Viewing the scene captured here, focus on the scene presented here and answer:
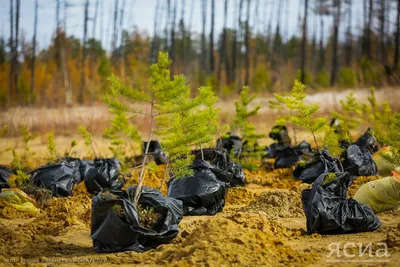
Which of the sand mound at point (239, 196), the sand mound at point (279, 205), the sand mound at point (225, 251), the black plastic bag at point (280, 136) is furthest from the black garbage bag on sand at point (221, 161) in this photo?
the sand mound at point (225, 251)

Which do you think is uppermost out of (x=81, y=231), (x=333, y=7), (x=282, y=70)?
(x=333, y=7)

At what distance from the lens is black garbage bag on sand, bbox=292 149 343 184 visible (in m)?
7.92

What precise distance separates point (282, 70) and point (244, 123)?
28262mm

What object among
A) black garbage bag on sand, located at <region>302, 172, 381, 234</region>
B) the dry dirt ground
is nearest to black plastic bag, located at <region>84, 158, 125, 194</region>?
the dry dirt ground

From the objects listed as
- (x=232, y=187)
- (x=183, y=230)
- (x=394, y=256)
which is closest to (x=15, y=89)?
(x=232, y=187)

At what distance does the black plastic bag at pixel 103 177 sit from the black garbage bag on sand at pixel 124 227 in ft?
9.66

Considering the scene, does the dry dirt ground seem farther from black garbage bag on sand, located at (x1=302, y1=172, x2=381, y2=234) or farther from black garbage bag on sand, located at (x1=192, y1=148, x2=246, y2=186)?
black garbage bag on sand, located at (x1=192, y1=148, x2=246, y2=186)

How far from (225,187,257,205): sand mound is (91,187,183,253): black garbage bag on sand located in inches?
97.4

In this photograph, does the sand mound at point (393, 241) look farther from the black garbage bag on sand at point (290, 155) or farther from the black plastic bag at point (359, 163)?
the black garbage bag on sand at point (290, 155)

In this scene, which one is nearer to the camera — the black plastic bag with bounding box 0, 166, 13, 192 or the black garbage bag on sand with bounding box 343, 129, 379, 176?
the black plastic bag with bounding box 0, 166, 13, 192

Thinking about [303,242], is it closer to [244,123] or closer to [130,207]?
[130,207]

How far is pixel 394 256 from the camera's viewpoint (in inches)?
170

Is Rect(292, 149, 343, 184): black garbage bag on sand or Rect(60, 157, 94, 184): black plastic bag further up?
Rect(292, 149, 343, 184): black garbage bag on sand

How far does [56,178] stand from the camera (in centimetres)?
770
